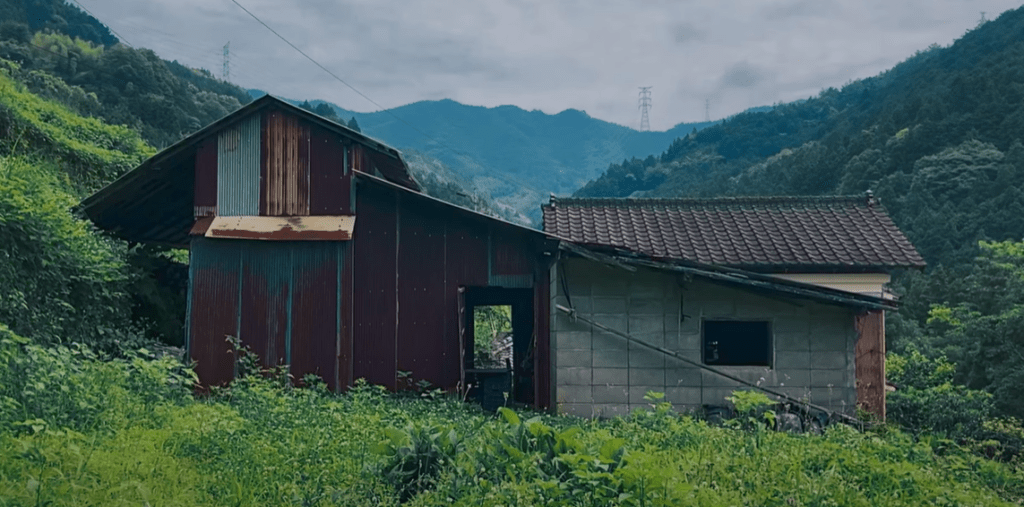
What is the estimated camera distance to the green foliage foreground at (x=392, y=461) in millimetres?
4863

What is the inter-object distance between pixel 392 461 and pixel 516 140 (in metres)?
140

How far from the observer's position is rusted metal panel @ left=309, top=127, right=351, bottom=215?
11172 millimetres

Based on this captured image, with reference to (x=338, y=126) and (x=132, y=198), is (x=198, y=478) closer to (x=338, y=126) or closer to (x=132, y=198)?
(x=338, y=126)

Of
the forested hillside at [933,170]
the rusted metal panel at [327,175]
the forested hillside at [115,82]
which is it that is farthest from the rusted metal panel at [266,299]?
the forested hillside at [115,82]

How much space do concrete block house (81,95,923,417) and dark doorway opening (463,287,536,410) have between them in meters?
0.48

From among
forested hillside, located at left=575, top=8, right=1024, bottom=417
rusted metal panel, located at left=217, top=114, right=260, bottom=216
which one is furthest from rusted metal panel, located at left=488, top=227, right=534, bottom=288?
forested hillside, located at left=575, top=8, right=1024, bottom=417

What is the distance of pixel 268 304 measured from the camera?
431 inches

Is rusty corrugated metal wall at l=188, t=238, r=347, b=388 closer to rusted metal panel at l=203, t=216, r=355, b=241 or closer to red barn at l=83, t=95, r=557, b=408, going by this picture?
red barn at l=83, t=95, r=557, b=408

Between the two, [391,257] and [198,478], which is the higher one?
[391,257]

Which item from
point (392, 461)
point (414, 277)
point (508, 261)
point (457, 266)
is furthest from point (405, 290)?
point (392, 461)

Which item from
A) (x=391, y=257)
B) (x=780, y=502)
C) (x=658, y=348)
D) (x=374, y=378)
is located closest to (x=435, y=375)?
(x=374, y=378)

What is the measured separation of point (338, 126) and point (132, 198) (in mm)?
3837

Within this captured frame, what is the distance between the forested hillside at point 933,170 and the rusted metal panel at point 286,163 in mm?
14790

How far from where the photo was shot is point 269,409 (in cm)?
780
